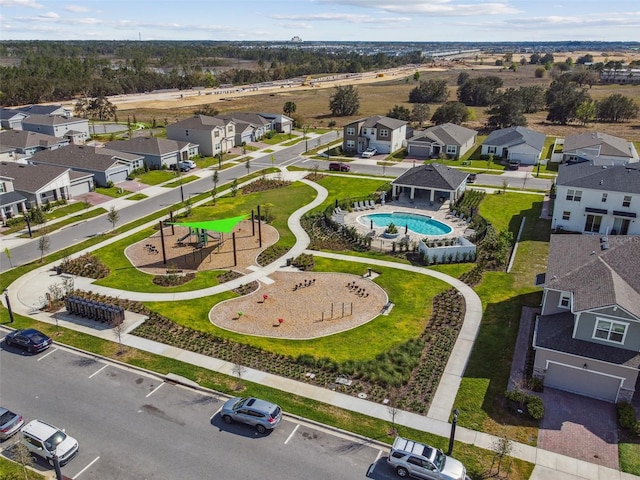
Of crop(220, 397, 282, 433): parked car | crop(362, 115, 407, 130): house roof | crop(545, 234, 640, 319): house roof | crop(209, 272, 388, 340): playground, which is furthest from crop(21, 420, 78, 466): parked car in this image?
crop(362, 115, 407, 130): house roof

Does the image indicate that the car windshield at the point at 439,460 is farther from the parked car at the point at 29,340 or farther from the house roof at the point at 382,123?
the house roof at the point at 382,123

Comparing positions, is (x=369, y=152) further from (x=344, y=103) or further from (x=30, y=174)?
(x=30, y=174)

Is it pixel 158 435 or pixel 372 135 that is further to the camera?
pixel 372 135

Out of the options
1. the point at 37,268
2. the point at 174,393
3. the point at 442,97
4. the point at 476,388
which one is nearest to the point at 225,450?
the point at 174,393

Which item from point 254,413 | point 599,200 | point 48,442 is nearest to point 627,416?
point 254,413

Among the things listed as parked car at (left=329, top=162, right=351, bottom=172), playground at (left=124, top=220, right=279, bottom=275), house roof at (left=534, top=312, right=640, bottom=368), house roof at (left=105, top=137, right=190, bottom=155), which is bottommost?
playground at (left=124, top=220, right=279, bottom=275)

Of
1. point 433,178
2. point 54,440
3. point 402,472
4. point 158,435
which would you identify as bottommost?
point 158,435

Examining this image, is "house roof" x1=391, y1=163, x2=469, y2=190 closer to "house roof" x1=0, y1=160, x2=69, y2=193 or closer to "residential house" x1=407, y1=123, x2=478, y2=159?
"residential house" x1=407, y1=123, x2=478, y2=159

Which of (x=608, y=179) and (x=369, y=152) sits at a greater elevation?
(x=608, y=179)
